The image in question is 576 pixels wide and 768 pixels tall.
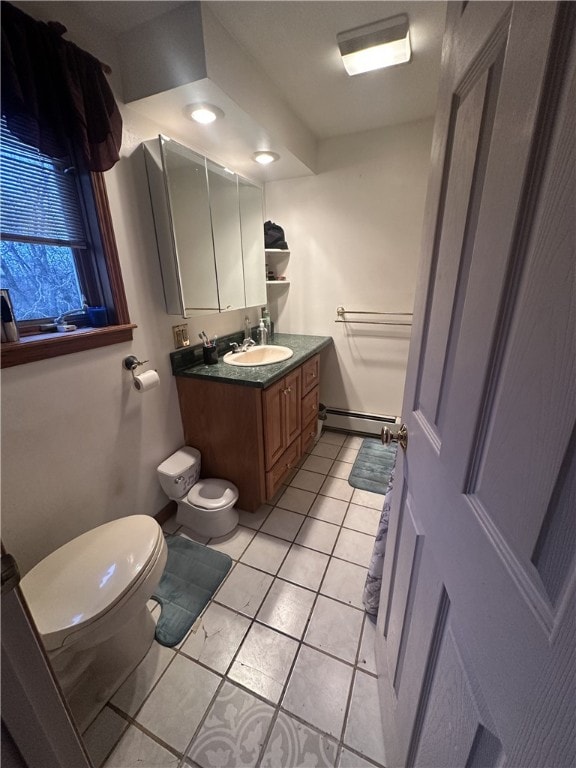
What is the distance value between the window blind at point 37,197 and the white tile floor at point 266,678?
64.7 inches

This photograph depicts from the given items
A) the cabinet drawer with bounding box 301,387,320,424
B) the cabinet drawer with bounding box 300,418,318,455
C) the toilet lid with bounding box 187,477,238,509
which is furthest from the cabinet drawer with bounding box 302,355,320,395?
the toilet lid with bounding box 187,477,238,509

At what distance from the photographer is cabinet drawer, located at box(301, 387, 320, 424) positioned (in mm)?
2217

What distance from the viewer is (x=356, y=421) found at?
2.73m

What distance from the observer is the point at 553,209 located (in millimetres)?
301

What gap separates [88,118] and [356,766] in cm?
236

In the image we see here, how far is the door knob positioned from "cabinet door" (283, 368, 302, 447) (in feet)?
3.26

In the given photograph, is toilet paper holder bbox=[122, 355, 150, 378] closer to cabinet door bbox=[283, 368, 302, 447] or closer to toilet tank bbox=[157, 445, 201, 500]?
toilet tank bbox=[157, 445, 201, 500]

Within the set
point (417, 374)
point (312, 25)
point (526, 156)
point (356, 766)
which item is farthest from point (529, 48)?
point (356, 766)

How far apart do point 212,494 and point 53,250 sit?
1398 millimetres

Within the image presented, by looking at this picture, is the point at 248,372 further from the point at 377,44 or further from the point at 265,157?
the point at 377,44

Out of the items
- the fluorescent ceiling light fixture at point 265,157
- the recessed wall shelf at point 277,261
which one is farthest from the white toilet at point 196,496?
the fluorescent ceiling light fixture at point 265,157

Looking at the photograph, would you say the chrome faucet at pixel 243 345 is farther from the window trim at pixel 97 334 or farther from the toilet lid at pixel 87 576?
the toilet lid at pixel 87 576

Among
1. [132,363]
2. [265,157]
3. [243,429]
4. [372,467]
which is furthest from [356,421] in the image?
[265,157]

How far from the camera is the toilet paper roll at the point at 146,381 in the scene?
4.72 ft
